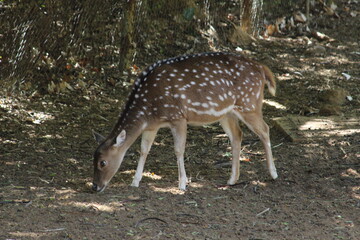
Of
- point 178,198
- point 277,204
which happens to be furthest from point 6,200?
point 277,204

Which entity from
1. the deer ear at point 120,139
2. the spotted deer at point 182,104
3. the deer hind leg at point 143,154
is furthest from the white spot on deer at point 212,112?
the deer ear at point 120,139

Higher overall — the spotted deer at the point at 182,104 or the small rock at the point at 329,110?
the spotted deer at the point at 182,104

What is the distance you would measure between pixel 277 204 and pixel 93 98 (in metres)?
4.56

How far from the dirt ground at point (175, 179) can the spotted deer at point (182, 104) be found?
0.32 metres

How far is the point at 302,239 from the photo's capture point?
5.27 m

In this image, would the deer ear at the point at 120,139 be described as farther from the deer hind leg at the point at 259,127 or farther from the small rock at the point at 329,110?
the small rock at the point at 329,110

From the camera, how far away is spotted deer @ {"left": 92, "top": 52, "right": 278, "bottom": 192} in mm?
6566

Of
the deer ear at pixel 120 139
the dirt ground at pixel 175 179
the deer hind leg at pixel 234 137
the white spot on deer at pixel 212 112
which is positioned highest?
the white spot on deer at pixel 212 112

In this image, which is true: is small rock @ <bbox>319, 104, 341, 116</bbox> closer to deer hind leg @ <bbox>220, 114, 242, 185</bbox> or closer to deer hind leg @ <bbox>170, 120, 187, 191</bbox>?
deer hind leg @ <bbox>220, 114, 242, 185</bbox>

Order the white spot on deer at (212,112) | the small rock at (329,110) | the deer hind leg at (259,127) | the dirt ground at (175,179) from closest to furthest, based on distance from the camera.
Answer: the dirt ground at (175,179) < the white spot on deer at (212,112) < the deer hind leg at (259,127) < the small rock at (329,110)

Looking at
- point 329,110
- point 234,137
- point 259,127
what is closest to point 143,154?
point 234,137

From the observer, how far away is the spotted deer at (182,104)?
657cm

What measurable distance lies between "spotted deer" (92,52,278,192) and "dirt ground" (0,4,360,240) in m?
0.32

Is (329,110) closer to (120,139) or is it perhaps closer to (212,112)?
(212,112)
